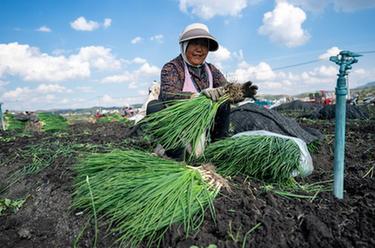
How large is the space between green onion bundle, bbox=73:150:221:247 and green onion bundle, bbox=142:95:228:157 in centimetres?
27

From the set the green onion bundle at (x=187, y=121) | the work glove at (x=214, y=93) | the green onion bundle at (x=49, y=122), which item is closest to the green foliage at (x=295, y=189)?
the green onion bundle at (x=187, y=121)

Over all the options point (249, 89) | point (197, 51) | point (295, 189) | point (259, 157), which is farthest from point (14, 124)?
point (295, 189)

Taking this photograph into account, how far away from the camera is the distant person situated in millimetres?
2537

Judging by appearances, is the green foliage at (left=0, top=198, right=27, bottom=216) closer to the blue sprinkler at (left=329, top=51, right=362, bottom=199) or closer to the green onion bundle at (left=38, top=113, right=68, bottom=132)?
the blue sprinkler at (left=329, top=51, right=362, bottom=199)

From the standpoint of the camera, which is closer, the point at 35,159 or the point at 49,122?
the point at 35,159

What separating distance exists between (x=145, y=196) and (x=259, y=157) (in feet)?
2.92

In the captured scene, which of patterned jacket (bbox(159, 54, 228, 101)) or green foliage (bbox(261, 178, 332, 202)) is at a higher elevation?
patterned jacket (bbox(159, 54, 228, 101))

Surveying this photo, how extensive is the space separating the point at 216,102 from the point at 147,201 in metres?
0.97

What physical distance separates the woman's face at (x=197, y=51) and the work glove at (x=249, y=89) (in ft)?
2.09

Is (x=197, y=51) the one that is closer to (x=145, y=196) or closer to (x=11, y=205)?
(x=145, y=196)

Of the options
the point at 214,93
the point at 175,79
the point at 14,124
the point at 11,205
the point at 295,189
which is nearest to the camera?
the point at 295,189

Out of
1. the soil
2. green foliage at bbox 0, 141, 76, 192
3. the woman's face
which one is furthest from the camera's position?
the woman's face

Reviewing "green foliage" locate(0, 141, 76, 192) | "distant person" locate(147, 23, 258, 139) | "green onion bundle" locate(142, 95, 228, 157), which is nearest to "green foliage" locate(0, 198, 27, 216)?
"green foliage" locate(0, 141, 76, 192)

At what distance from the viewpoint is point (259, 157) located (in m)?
2.06
